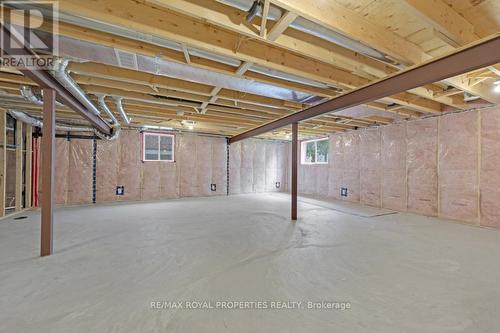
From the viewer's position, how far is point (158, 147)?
261 inches

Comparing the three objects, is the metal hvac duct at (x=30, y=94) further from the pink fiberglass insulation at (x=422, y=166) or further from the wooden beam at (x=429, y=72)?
the pink fiberglass insulation at (x=422, y=166)

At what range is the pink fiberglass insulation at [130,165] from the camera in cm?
604

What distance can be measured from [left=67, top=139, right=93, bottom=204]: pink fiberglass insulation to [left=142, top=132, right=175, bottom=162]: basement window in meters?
1.34

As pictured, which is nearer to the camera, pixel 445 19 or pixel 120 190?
pixel 445 19

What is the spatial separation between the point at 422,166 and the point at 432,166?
0.18 meters

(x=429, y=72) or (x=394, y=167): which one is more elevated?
(x=429, y=72)

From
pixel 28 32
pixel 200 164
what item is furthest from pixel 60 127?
pixel 28 32

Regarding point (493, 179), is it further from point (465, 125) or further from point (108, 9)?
point (108, 9)

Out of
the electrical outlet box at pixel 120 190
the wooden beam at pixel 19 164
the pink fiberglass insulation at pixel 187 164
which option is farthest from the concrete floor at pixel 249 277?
the pink fiberglass insulation at pixel 187 164

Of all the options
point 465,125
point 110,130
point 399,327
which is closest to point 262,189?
point 110,130

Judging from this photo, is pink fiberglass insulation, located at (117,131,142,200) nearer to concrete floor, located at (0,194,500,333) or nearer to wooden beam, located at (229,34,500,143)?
concrete floor, located at (0,194,500,333)

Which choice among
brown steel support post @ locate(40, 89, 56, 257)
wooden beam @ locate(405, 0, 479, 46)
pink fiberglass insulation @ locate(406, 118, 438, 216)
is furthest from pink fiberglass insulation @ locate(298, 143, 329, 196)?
brown steel support post @ locate(40, 89, 56, 257)

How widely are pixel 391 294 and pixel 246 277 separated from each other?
119 cm

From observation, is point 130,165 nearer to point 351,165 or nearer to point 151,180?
point 151,180
